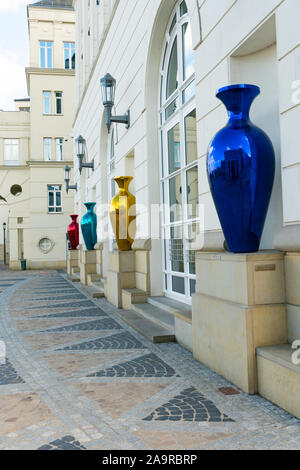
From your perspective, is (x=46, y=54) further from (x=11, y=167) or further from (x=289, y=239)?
(x=289, y=239)

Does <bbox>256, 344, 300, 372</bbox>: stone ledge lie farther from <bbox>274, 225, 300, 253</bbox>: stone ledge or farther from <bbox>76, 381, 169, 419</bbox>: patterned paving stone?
<bbox>76, 381, 169, 419</bbox>: patterned paving stone

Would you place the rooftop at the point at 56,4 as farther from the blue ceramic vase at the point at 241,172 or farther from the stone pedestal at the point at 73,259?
the blue ceramic vase at the point at 241,172

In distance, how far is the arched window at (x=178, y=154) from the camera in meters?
5.41

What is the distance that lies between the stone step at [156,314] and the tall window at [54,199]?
17594 mm

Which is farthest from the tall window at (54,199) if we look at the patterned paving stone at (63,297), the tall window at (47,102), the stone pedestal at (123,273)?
the stone pedestal at (123,273)

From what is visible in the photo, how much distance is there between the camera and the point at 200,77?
4.53 m

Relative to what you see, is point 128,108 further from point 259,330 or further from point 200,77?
point 259,330

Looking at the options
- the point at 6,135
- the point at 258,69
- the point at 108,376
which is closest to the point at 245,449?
the point at 108,376

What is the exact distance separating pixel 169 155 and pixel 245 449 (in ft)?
15.5

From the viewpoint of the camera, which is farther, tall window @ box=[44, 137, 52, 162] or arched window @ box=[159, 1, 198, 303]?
tall window @ box=[44, 137, 52, 162]

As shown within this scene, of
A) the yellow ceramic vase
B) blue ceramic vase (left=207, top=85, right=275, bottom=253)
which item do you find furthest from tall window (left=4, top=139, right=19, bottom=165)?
blue ceramic vase (left=207, top=85, right=275, bottom=253)

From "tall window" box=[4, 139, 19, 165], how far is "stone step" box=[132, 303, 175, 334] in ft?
63.7

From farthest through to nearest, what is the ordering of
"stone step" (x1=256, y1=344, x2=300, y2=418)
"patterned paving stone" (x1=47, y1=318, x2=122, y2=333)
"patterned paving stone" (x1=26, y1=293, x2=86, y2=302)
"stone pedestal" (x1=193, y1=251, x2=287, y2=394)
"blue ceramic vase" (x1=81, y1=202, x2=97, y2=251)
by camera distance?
1. "blue ceramic vase" (x1=81, y1=202, x2=97, y2=251)
2. "patterned paving stone" (x1=26, y1=293, x2=86, y2=302)
3. "patterned paving stone" (x1=47, y1=318, x2=122, y2=333)
4. "stone pedestal" (x1=193, y1=251, x2=287, y2=394)
5. "stone step" (x1=256, y1=344, x2=300, y2=418)

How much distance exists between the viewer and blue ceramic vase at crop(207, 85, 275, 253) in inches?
122
